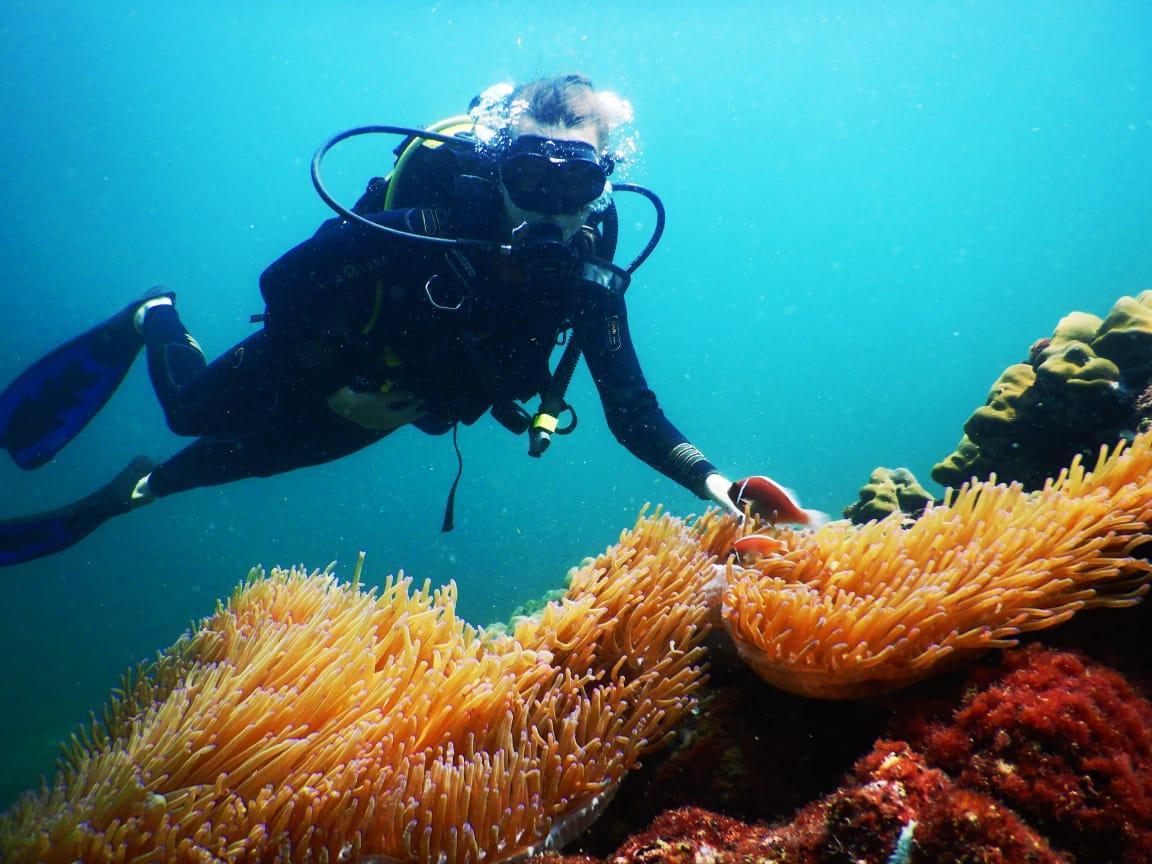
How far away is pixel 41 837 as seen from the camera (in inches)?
57.2

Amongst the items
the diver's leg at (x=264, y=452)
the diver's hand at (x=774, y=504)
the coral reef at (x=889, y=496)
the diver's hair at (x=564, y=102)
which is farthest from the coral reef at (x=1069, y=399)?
the diver's leg at (x=264, y=452)

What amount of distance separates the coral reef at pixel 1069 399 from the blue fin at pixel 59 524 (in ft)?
25.1

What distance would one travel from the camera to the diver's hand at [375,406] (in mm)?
4812

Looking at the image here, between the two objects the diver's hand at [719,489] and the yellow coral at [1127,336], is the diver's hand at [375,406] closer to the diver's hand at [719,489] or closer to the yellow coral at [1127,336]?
the diver's hand at [719,489]

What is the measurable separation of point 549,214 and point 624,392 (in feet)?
4.61

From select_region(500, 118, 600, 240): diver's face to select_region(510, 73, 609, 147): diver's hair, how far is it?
56 millimetres

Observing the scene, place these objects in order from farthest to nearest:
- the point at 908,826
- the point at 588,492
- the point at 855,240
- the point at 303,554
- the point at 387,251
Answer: the point at 855,240 < the point at 588,492 < the point at 303,554 < the point at 387,251 < the point at 908,826

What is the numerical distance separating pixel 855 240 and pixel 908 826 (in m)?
118

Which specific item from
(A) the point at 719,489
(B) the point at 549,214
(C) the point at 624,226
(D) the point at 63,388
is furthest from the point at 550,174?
(C) the point at 624,226

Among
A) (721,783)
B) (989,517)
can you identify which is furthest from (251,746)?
(989,517)

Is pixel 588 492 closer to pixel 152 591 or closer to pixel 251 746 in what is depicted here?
pixel 152 591

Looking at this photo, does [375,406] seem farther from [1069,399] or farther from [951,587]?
[1069,399]

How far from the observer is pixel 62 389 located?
669cm

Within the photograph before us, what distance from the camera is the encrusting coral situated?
1.59 metres
